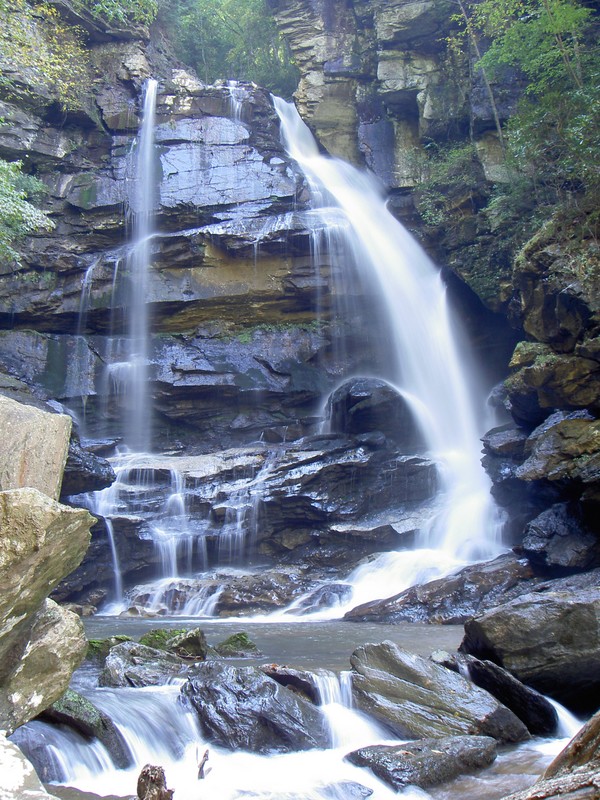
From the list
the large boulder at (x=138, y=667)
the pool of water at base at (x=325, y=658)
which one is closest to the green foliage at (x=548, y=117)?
the pool of water at base at (x=325, y=658)

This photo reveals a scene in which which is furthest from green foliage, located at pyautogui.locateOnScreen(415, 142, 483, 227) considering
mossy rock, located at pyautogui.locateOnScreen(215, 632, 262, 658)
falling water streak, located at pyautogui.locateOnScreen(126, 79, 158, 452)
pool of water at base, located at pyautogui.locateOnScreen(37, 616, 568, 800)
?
mossy rock, located at pyautogui.locateOnScreen(215, 632, 262, 658)

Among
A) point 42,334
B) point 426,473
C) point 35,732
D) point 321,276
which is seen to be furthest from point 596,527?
point 42,334

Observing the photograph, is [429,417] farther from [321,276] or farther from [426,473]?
[321,276]

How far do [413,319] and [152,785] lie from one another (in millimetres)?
19357

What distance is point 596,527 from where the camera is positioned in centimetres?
1234

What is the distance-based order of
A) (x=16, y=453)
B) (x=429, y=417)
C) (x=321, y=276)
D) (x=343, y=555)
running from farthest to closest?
(x=321, y=276)
(x=429, y=417)
(x=343, y=555)
(x=16, y=453)

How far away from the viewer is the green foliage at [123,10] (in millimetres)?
23250

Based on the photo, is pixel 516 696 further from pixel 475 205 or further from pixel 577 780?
pixel 475 205

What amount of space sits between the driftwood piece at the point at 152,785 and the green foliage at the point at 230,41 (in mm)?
30164

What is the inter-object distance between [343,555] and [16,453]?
1298cm

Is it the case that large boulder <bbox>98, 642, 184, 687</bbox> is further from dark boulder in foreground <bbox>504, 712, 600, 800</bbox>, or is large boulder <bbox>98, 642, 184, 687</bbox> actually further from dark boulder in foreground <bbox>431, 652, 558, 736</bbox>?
dark boulder in foreground <bbox>504, 712, 600, 800</bbox>

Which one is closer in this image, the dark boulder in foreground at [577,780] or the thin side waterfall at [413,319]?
the dark boulder in foreground at [577,780]

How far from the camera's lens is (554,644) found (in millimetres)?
6512

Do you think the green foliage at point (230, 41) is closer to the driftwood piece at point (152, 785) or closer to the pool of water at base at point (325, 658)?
the pool of water at base at point (325, 658)
